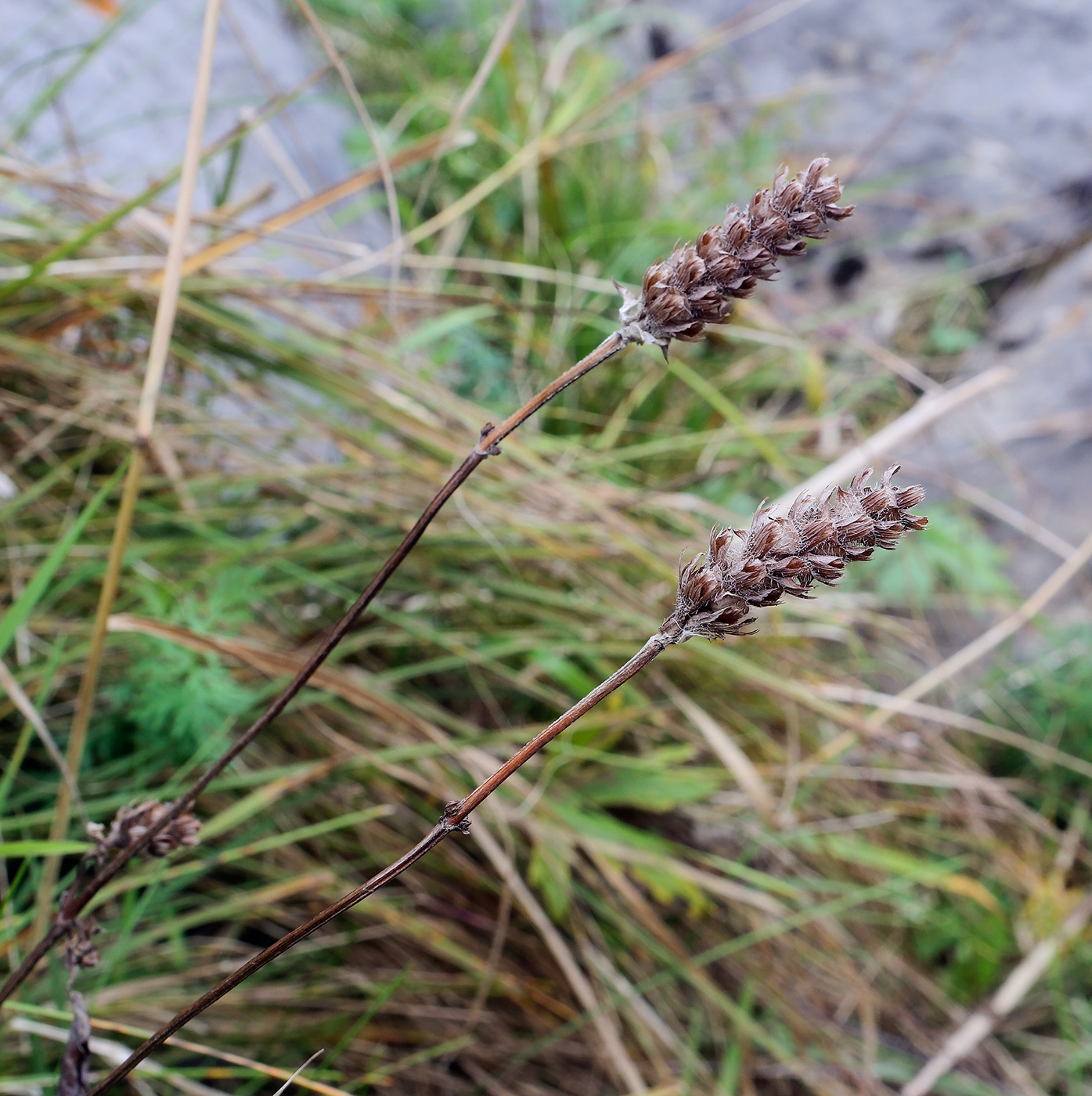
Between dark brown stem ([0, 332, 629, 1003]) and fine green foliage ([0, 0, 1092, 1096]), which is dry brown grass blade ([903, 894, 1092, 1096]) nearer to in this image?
fine green foliage ([0, 0, 1092, 1096])

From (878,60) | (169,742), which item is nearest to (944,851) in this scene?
(169,742)

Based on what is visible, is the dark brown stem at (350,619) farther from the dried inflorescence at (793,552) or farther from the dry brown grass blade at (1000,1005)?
the dry brown grass blade at (1000,1005)

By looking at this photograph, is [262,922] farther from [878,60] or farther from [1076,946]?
[878,60]

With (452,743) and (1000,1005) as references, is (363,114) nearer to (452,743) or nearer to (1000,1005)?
(452,743)

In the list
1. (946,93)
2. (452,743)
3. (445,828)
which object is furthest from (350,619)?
(946,93)

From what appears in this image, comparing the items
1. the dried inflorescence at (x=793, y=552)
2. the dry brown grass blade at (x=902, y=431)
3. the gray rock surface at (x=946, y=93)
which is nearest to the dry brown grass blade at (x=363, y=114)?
the dried inflorescence at (x=793, y=552)

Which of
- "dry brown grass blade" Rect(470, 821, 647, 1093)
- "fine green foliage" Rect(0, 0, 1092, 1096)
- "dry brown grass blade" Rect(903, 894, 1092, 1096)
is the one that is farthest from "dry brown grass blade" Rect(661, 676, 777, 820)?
"dry brown grass blade" Rect(903, 894, 1092, 1096)
